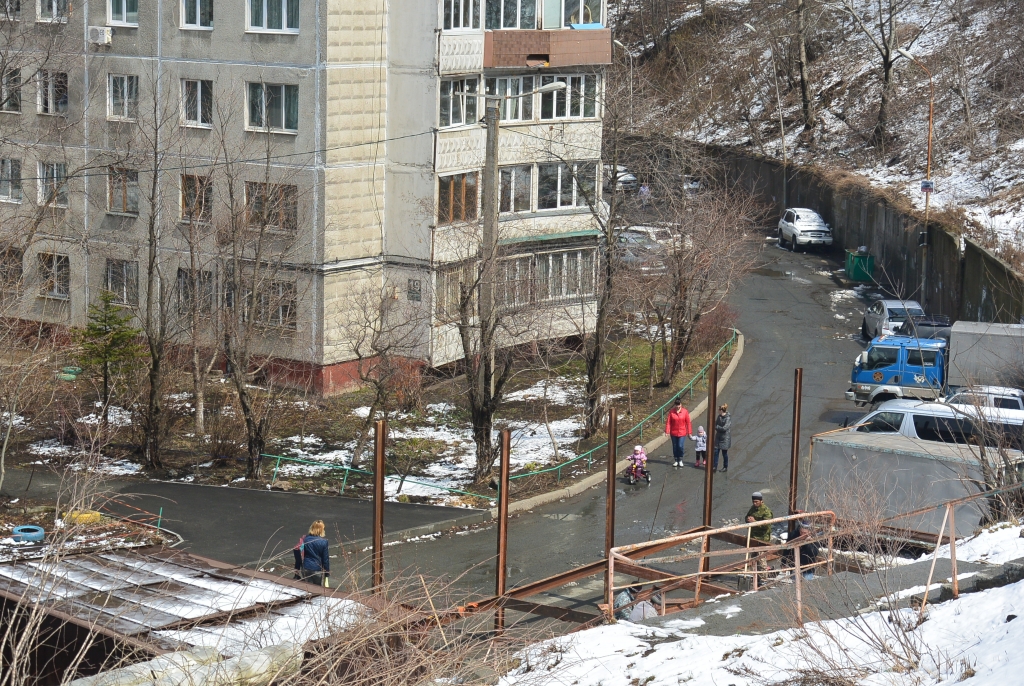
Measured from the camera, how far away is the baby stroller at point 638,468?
80.8 ft

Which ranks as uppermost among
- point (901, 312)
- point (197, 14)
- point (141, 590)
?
point (197, 14)

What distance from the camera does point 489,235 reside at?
74.9 feet

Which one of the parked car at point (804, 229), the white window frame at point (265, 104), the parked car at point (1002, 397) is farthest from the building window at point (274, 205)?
the parked car at point (804, 229)

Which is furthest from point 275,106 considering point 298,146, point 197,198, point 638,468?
point 638,468

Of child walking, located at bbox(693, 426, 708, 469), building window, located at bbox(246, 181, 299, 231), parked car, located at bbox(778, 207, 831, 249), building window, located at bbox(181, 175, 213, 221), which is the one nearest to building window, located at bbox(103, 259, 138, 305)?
building window, located at bbox(181, 175, 213, 221)

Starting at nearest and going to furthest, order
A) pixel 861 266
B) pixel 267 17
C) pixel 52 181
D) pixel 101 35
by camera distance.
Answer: pixel 267 17
pixel 101 35
pixel 52 181
pixel 861 266

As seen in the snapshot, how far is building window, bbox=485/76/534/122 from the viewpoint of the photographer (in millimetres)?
33469

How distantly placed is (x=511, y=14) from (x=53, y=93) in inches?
544

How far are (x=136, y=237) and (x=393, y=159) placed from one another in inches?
310

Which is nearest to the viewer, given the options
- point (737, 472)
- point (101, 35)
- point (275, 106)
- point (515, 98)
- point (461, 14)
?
point (737, 472)

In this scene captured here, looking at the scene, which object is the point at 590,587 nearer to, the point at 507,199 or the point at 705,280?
the point at 705,280

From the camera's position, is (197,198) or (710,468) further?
(197,198)

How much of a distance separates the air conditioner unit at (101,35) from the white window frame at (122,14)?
0.24 metres

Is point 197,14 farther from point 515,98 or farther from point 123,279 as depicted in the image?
point 515,98
